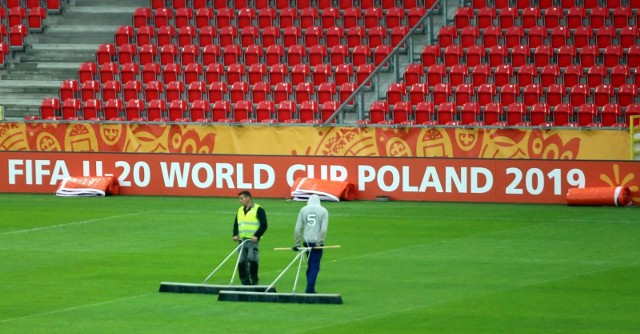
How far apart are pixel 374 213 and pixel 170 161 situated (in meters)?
6.68

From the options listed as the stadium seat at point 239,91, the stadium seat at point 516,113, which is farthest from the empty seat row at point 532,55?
the stadium seat at point 239,91

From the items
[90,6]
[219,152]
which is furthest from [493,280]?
[90,6]

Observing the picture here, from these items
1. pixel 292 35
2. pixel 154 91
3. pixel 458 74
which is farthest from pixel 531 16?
pixel 154 91

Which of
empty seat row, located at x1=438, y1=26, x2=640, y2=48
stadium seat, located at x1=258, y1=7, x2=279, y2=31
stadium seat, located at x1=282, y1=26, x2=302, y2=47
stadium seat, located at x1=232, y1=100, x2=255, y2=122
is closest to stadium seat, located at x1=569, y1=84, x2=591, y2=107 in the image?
empty seat row, located at x1=438, y1=26, x2=640, y2=48

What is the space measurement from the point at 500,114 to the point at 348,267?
563 inches

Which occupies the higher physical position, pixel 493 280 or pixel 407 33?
pixel 407 33

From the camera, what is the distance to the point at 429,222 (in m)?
32.0

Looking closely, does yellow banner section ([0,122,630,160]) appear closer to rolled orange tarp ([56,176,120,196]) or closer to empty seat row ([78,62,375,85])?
rolled orange tarp ([56,176,120,196])

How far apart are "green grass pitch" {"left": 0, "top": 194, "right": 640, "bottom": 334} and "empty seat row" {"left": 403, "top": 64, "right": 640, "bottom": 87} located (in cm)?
533

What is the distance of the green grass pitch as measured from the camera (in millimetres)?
19516

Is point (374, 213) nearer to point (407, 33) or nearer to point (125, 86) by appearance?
point (407, 33)

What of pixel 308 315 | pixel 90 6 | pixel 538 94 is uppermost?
pixel 90 6

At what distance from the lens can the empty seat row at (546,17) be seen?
39.9 m

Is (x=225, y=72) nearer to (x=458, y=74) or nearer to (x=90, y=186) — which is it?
(x=90, y=186)
